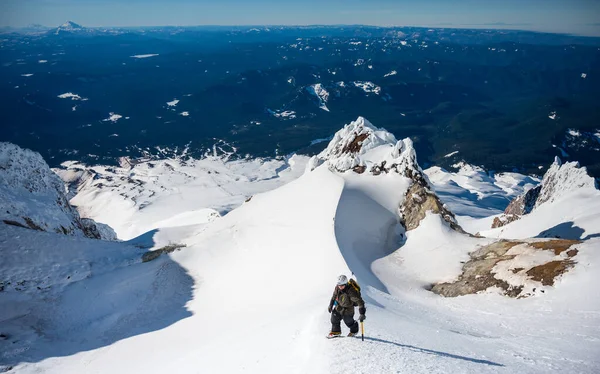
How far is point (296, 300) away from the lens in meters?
24.2

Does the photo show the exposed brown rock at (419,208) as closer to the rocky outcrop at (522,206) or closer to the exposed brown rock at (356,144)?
the exposed brown rock at (356,144)

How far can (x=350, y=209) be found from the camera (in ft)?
128

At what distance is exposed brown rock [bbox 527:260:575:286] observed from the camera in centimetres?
2461

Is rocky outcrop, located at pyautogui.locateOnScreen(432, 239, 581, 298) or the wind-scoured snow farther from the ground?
rocky outcrop, located at pyautogui.locateOnScreen(432, 239, 581, 298)

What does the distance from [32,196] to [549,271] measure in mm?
60085

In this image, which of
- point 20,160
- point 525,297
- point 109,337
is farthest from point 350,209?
point 20,160

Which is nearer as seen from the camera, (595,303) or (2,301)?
(595,303)

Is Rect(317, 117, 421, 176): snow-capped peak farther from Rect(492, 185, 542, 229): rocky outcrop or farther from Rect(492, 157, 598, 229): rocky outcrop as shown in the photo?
Rect(492, 157, 598, 229): rocky outcrop

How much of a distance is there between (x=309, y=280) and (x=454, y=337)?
12158 millimetres

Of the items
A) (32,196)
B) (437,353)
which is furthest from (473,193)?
(437,353)

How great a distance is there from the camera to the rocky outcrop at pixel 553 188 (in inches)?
2329

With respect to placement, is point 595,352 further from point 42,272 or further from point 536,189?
point 536,189

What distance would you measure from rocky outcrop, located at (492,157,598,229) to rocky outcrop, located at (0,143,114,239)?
73.1 meters

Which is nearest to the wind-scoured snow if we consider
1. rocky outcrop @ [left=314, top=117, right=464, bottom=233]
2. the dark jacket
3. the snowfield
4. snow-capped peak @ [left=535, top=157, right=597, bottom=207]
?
snow-capped peak @ [left=535, top=157, right=597, bottom=207]
